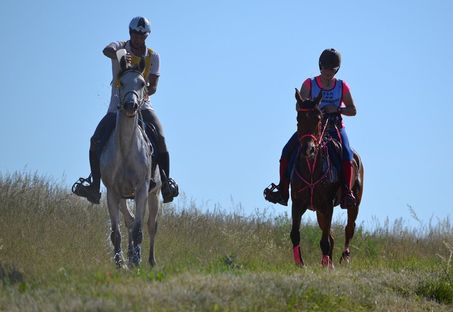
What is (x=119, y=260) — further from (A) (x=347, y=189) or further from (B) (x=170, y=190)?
(A) (x=347, y=189)

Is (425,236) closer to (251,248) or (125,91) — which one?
(251,248)

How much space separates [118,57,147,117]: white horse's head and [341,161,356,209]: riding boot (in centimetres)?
348

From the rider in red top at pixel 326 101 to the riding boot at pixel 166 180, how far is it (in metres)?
1.47

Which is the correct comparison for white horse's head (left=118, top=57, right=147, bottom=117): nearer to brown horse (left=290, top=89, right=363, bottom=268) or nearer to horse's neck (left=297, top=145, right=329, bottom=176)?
brown horse (left=290, top=89, right=363, bottom=268)

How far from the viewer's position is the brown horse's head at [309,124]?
595 inches

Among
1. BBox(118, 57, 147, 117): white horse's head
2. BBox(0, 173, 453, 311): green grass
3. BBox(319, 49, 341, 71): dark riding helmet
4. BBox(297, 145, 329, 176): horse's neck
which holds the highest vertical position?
BBox(319, 49, 341, 71): dark riding helmet

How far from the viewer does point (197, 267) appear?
13.4 m

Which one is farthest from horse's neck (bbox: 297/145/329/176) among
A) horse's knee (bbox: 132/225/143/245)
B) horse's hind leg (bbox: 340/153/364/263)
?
horse's knee (bbox: 132/225/143/245)

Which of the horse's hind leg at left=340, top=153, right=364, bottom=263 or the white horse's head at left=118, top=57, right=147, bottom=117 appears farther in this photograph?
the horse's hind leg at left=340, top=153, right=364, bottom=263

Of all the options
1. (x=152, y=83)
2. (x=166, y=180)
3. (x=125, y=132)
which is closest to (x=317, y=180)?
(x=166, y=180)

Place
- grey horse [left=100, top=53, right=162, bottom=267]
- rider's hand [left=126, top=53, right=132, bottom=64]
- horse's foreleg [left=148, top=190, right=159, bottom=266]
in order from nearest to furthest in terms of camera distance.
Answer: grey horse [left=100, top=53, right=162, bottom=267] < rider's hand [left=126, top=53, right=132, bottom=64] < horse's foreleg [left=148, top=190, right=159, bottom=266]

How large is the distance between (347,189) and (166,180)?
9.18 feet

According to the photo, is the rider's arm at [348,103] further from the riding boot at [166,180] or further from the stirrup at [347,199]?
the riding boot at [166,180]

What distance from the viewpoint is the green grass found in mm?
10547
